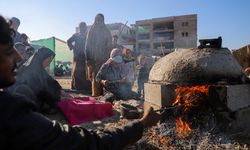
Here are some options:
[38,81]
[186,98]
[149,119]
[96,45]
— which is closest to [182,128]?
[186,98]

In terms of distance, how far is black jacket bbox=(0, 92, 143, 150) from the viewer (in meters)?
1.41

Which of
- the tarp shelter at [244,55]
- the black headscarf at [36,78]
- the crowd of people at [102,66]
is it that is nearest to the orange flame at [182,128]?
the black headscarf at [36,78]

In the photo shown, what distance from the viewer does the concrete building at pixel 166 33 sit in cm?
4628

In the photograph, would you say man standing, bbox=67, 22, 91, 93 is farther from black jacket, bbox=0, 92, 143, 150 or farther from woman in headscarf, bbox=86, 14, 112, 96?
black jacket, bbox=0, 92, 143, 150

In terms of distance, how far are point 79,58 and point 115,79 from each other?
237cm

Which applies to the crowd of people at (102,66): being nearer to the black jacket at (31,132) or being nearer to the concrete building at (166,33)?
the black jacket at (31,132)

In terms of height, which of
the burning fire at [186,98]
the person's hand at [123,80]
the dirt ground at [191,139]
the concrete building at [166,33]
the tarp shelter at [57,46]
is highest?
the concrete building at [166,33]

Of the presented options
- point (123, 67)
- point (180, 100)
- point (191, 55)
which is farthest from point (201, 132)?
point (123, 67)

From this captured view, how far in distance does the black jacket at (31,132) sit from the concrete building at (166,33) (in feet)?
143

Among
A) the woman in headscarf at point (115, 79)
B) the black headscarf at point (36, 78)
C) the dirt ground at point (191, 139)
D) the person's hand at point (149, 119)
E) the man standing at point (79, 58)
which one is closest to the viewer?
the person's hand at point (149, 119)

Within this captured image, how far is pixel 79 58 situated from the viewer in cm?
969

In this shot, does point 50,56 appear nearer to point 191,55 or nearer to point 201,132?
point 191,55

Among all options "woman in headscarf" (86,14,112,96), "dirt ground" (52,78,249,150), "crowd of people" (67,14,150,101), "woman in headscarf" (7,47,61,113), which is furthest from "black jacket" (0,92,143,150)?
"woman in headscarf" (86,14,112,96)

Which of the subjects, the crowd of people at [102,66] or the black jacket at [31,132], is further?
the crowd of people at [102,66]
